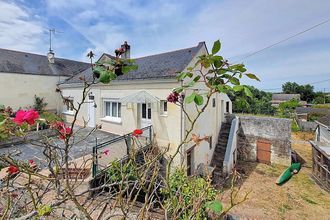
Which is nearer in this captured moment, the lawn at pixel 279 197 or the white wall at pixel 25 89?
the lawn at pixel 279 197

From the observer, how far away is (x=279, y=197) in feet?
55.5

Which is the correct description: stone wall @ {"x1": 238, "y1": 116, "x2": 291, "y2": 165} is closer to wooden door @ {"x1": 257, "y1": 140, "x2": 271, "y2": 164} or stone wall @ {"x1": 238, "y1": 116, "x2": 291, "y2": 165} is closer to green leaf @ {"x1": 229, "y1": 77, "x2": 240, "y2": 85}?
wooden door @ {"x1": 257, "y1": 140, "x2": 271, "y2": 164}

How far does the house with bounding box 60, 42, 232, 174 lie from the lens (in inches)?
595

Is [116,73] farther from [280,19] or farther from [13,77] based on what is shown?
[13,77]

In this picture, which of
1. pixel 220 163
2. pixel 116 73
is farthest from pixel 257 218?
pixel 116 73

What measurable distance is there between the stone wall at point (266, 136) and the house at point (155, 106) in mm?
6664

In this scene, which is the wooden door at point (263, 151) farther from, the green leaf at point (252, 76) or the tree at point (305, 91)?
the tree at point (305, 91)

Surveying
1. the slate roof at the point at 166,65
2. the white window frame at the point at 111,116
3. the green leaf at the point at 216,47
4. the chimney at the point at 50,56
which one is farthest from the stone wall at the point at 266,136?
the chimney at the point at 50,56

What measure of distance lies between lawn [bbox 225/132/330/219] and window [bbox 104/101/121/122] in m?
12.3

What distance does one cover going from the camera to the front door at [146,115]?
16.7 metres

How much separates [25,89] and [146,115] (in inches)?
672

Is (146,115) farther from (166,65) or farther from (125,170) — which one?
(125,170)

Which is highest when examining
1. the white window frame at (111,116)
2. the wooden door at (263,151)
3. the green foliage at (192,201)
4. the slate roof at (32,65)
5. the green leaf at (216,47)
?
the slate roof at (32,65)

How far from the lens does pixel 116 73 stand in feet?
6.93
